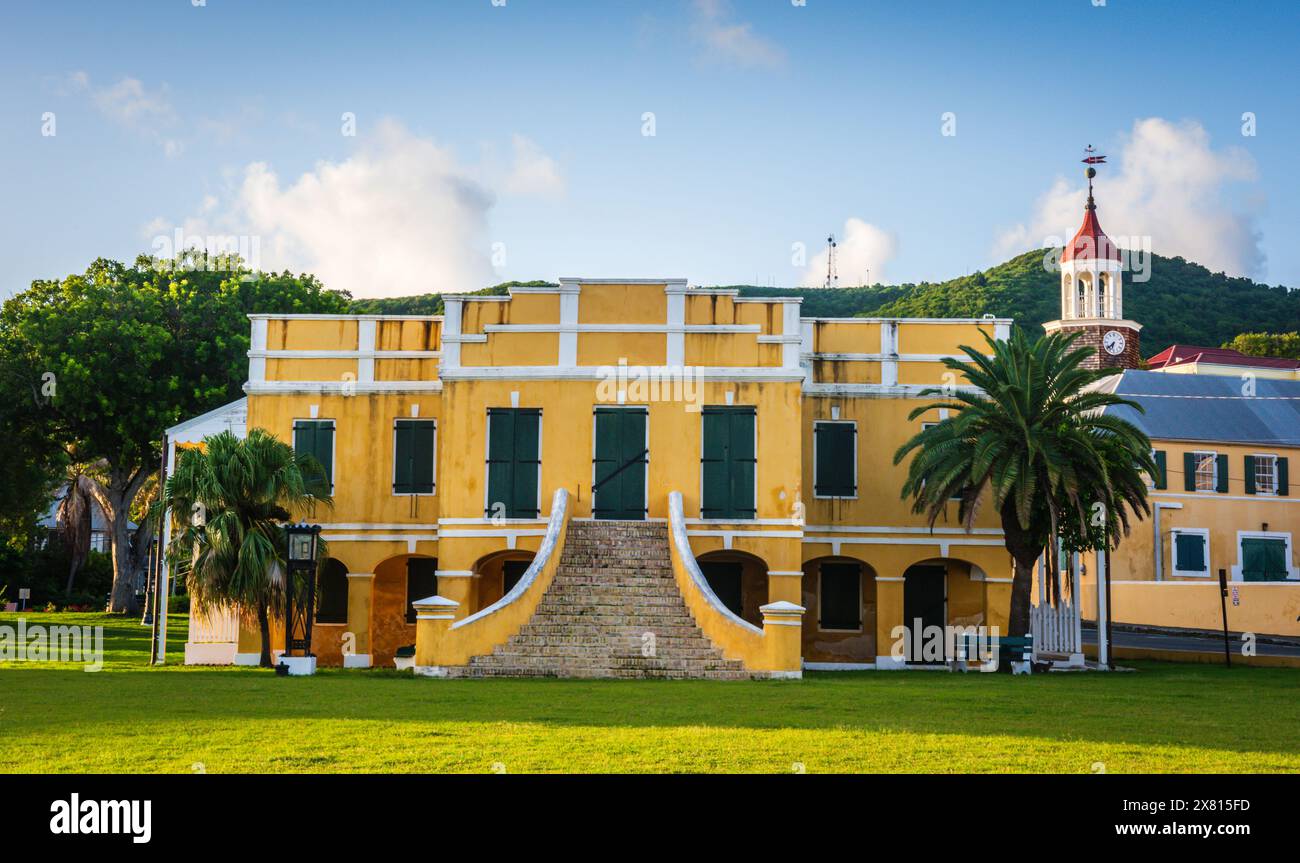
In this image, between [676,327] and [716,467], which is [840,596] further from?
[676,327]

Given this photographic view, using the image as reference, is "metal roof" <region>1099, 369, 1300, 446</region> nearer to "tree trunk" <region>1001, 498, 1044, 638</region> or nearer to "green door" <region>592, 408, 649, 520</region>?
"tree trunk" <region>1001, 498, 1044, 638</region>

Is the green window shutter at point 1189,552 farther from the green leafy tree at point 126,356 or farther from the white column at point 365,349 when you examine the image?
the green leafy tree at point 126,356

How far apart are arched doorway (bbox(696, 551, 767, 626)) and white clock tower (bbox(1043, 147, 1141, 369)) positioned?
115 ft

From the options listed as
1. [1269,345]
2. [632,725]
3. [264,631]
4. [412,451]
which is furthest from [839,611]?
[1269,345]

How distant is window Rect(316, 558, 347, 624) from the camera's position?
29828mm

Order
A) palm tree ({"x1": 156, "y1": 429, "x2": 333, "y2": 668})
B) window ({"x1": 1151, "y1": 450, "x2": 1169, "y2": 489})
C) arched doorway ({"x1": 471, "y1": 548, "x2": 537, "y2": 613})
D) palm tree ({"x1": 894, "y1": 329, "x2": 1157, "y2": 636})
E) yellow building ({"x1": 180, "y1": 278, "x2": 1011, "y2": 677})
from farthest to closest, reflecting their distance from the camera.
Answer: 1. window ({"x1": 1151, "y1": 450, "x2": 1169, "y2": 489})
2. arched doorway ({"x1": 471, "y1": 548, "x2": 537, "y2": 613})
3. palm tree ({"x1": 894, "y1": 329, "x2": 1157, "y2": 636})
4. palm tree ({"x1": 156, "y1": 429, "x2": 333, "y2": 668})
5. yellow building ({"x1": 180, "y1": 278, "x2": 1011, "y2": 677})

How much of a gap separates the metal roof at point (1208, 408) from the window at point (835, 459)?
19.4 m

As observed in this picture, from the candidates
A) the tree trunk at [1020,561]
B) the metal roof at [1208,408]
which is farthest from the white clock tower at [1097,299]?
the tree trunk at [1020,561]

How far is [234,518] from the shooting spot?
25.6 metres

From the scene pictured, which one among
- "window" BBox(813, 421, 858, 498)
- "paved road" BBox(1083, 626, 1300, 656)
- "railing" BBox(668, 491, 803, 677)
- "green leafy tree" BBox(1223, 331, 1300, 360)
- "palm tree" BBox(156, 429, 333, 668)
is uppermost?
"green leafy tree" BBox(1223, 331, 1300, 360)

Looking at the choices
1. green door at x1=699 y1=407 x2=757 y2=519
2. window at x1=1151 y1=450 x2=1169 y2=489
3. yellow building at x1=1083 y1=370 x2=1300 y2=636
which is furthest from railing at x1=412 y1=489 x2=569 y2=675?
window at x1=1151 y1=450 x2=1169 y2=489

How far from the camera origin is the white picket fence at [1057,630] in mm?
28578

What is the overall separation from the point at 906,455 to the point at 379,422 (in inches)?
445

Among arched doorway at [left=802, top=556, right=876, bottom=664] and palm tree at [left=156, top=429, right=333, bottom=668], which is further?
arched doorway at [left=802, top=556, right=876, bottom=664]
